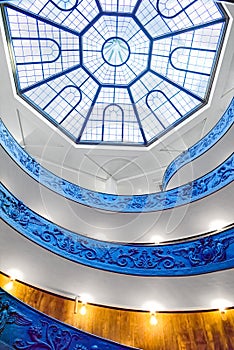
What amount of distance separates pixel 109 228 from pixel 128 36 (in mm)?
6966

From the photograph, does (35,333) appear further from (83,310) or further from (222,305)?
(222,305)

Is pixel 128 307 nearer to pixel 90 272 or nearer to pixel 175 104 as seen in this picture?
pixel 90 272

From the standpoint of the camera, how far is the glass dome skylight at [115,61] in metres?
9.95

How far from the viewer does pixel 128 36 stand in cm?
1073

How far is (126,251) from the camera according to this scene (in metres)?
7.57

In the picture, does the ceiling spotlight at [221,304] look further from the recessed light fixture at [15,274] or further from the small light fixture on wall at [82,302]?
the recessed light fixture at [15,274]

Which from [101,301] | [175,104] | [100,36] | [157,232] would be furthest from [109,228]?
[100,36]

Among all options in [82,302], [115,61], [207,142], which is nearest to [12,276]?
[82,302]

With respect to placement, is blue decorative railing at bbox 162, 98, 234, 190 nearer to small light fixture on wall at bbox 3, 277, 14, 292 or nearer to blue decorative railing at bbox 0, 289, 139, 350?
small light fixture on wall at bbox 3, 277, 14, 292

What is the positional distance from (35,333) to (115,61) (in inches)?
393

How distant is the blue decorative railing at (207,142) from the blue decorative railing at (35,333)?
7.48 m

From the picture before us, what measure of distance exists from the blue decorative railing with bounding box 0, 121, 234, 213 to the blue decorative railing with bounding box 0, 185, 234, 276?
73.4 inches

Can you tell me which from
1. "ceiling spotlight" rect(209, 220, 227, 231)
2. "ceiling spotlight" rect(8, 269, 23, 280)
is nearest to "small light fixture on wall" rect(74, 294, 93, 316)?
"ceiling spotlight" rect(8, 269, 23, 280)

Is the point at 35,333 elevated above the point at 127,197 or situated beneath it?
situated beneath
